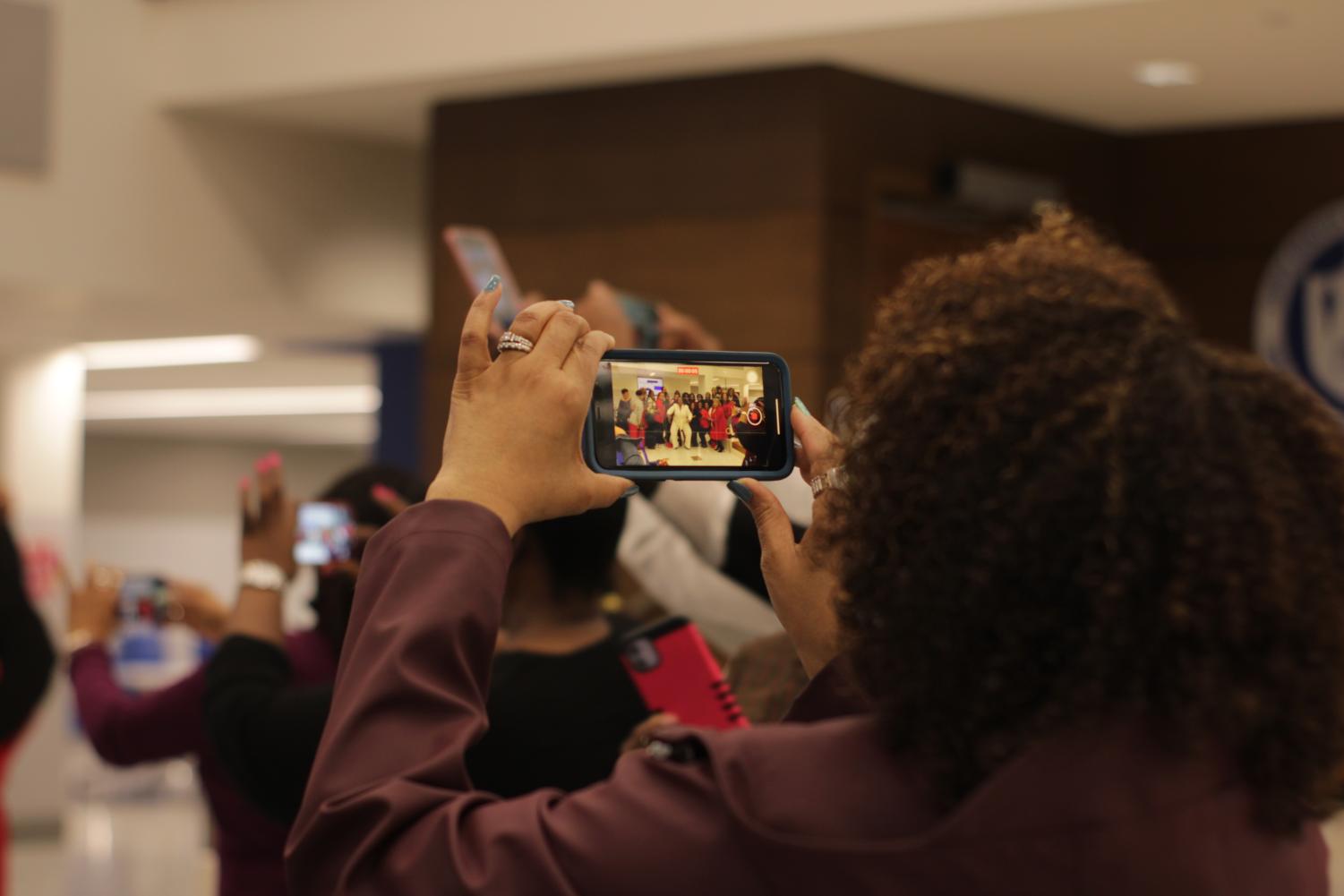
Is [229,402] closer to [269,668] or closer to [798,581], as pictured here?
[269,668]

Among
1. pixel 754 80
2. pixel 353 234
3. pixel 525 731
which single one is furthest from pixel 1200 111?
pixel 525 731

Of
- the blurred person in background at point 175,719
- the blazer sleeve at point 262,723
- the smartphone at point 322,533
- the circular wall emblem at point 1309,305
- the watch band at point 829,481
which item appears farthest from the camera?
the circular wall emblem at point 1309,305

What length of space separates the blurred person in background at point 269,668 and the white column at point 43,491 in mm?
6622

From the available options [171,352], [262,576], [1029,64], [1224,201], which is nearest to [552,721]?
[262,576]

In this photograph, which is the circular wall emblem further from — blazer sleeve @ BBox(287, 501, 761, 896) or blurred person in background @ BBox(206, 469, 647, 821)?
blazer sleeve @ BBox(287, 501, 761, 896)

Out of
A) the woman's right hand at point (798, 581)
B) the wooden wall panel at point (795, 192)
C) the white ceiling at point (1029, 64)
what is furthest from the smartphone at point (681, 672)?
the wooden wall panel at point (795, 192)

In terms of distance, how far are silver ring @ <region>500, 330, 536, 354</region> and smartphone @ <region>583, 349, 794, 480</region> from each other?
0.28ft

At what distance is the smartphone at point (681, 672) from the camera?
163 cm

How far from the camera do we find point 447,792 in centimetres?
103

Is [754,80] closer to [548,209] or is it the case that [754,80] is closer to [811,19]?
[811,19]

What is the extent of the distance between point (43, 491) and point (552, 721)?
24.0 ft

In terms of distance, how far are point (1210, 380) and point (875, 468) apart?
197mm

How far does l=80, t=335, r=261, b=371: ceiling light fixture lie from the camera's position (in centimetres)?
935

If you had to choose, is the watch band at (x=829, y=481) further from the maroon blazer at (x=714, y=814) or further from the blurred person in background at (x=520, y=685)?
the blurred person in background at (x=520, y=685)
